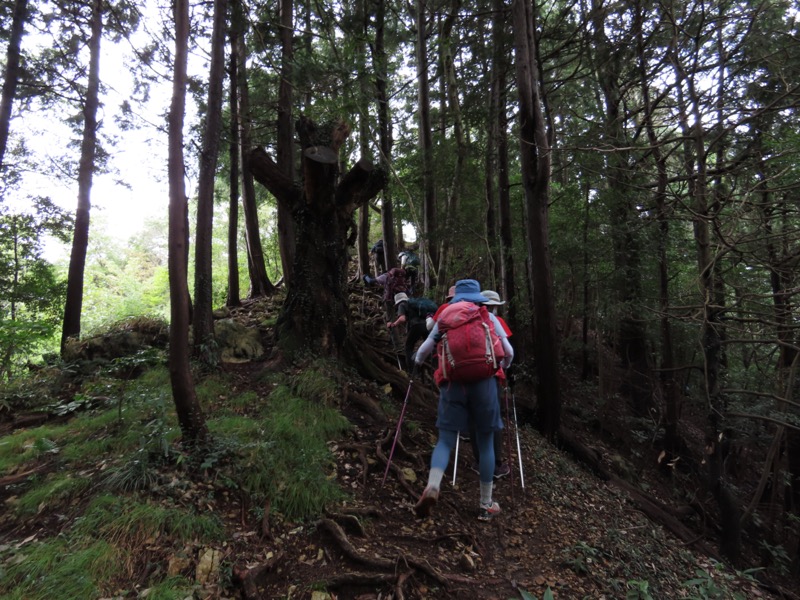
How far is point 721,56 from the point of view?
7426 mm

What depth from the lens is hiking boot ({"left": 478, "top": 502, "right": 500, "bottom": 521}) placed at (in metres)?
3.97

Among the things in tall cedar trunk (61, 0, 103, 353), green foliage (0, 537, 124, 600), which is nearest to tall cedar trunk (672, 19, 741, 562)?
green foliage (0, 537, 124, 600)

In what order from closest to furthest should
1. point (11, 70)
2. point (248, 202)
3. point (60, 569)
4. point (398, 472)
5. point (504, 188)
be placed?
point (60, 569)
point (398, 472)
point (11, 70)
point (504, 188)
point (248, 202)

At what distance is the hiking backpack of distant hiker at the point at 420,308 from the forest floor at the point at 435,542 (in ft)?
6.32

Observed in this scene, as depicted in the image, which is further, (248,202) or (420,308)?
(248,202)

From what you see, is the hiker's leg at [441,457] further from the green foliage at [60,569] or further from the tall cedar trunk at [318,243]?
the tall cedar trunk at [318,243]

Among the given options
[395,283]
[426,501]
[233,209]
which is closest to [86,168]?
[233,209]

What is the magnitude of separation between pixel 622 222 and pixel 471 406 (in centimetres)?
769

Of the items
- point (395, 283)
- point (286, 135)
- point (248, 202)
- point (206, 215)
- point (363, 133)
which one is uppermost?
point (363, 133)

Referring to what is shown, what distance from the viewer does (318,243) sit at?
6.49 metres

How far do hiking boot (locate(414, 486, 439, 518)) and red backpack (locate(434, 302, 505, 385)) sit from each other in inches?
39.8

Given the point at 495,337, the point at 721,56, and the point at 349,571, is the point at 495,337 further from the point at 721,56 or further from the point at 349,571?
the point at 721,56

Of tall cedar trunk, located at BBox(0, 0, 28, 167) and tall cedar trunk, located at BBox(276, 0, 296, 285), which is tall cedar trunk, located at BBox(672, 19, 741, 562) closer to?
tall cedar trunk, located at BBox(276, 0, 296, 285)

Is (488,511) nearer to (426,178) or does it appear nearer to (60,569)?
(60,569)
